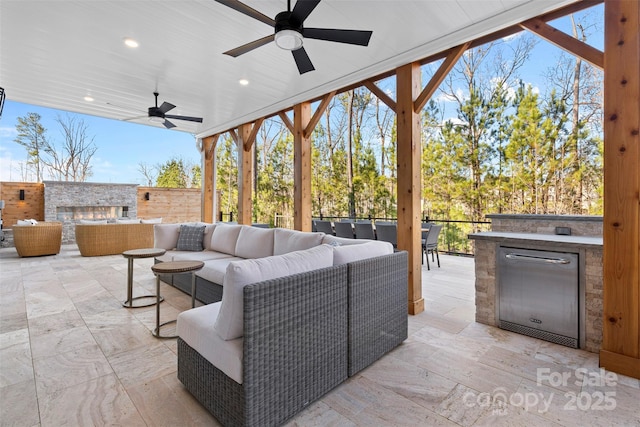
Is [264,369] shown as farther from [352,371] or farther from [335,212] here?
[335,212]

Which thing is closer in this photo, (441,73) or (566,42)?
(566,42)

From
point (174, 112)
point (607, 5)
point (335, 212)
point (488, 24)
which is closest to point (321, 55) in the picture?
point (488, 24)

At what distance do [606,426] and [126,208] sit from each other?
37.2ft

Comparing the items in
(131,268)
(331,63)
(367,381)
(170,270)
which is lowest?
(367,381)

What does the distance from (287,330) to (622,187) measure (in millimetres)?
2464

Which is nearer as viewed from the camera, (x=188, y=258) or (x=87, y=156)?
(x=188, y=258)

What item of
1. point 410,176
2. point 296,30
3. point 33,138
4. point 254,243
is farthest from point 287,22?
point 33,138

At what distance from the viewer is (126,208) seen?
9.77 meters

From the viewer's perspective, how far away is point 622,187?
2.11 metres

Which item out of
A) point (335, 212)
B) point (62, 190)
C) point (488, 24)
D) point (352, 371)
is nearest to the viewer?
point (352, 371)

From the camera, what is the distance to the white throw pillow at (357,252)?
2172mm

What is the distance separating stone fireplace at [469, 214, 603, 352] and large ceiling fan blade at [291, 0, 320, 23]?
7.96 feet

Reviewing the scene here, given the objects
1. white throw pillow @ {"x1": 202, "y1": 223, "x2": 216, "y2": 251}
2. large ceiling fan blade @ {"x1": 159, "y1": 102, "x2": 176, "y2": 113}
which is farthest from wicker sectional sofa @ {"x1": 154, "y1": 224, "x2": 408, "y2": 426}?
large ceiling fan blade @ {"x1": 159, "y1": 102, "x2": 176, "y2": 113}

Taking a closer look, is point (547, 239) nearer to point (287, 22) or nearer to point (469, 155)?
point (287, 22)
